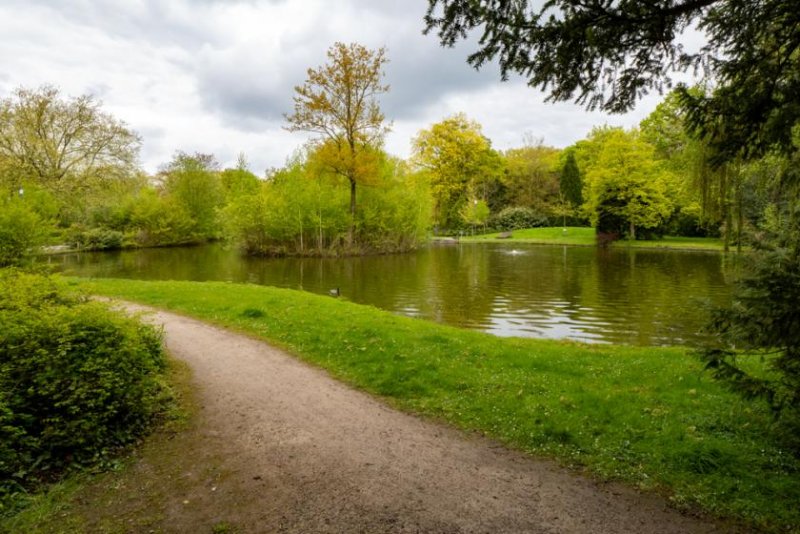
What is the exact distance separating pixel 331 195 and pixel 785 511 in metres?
33.9

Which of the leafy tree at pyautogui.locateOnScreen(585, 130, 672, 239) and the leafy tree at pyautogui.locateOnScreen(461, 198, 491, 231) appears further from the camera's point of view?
the leafy tree at pyautogui.locateOnScreen(461, 198, 491, 231)

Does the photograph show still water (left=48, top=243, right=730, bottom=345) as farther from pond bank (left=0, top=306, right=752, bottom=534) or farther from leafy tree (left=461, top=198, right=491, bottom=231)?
leafy tree (left=461, top=198, right=491, bottom=231)

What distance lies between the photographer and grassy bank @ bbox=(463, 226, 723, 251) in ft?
133

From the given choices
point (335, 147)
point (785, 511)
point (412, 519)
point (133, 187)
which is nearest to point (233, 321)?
point (412, 519)

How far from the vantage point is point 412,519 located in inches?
158

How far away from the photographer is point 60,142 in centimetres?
2866

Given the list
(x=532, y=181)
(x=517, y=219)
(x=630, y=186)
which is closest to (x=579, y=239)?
(x=630, y=186)

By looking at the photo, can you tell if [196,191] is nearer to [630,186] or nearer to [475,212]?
[475,212]

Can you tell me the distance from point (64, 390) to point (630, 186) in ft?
160

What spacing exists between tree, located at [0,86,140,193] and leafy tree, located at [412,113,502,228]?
3846 cm

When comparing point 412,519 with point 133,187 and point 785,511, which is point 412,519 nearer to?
point 785,511

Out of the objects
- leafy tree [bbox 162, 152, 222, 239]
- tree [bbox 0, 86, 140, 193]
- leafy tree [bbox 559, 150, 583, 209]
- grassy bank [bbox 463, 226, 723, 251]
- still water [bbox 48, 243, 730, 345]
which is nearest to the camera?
still water [bbox 48, 243, 730, 345]

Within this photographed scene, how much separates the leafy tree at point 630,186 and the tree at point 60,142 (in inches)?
1631

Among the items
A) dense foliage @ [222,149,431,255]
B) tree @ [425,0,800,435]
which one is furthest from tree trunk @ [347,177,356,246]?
tree @ [425,0,800,435]
